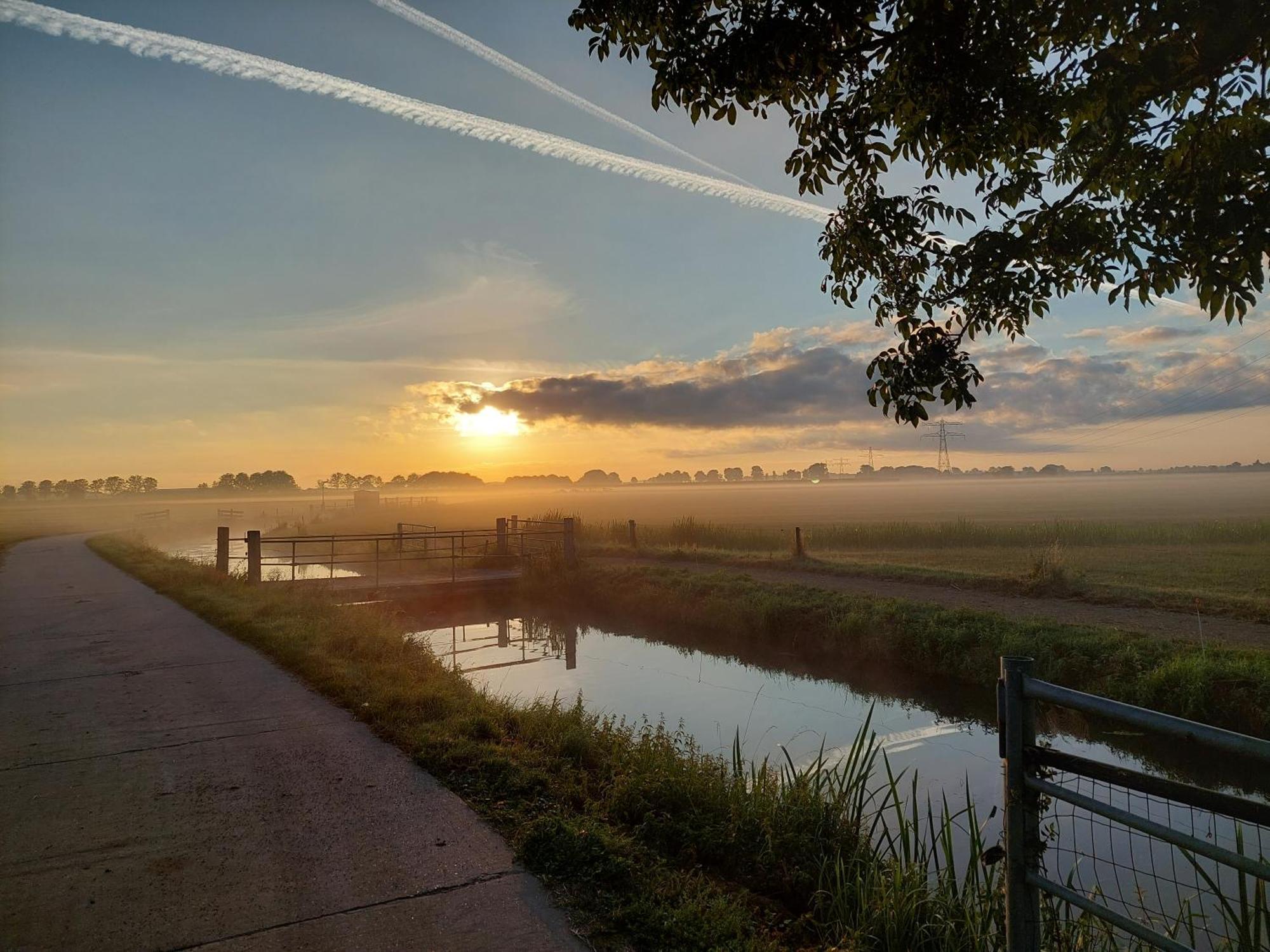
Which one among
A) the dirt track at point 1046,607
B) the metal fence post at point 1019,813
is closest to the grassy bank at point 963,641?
the dirt track at point 1046,607

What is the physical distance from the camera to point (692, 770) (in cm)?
538

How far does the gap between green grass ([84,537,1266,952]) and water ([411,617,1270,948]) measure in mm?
814

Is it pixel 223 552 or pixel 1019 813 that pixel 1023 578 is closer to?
pixel 1019 813

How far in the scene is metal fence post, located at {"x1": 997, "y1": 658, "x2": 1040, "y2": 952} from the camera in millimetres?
2639

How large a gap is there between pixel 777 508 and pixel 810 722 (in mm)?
70547

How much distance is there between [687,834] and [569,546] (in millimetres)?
17723

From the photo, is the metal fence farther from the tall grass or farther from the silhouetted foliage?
the tall grass

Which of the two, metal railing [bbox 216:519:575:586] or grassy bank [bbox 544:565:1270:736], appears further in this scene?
metal railing [bbox 216:519:575:586]

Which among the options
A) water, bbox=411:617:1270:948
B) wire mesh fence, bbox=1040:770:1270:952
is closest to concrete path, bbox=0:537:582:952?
water, bbox=411:617:1270:948

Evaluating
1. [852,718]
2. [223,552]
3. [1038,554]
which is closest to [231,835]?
[852,718]

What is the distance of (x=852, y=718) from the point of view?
10.1 metres

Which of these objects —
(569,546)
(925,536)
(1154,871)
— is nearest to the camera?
(1154,871)

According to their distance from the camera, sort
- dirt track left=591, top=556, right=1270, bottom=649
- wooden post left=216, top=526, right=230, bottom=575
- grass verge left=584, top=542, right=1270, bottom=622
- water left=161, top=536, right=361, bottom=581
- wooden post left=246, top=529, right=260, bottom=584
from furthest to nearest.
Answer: water left=161, top=536, right=361, bottom=581, wooden post left=216, top=526, right=230, bottom=575, wooden post left=246, top=529, right=260, bottom=584, grass verge left=584, top=542, right=1270, bottom=622, dirt track left=591, top=556, right=1270, bottom=649

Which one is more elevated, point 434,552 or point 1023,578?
point 434,552
